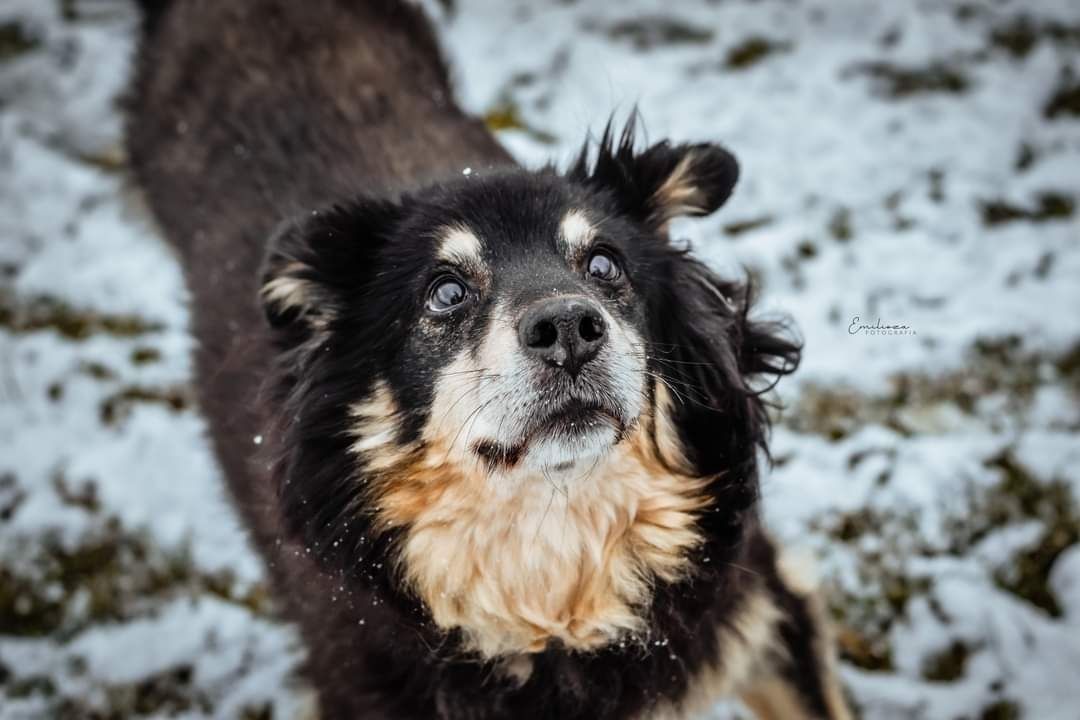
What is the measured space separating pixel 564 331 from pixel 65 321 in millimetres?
3573

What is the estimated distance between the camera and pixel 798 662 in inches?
115

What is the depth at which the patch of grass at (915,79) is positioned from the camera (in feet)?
16.6

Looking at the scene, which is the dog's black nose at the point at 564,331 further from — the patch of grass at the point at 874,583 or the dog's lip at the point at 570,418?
Result: the patch of grass at the point at 874,583

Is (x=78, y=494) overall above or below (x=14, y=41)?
below

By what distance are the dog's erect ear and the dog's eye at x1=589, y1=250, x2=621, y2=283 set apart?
10.8 inches

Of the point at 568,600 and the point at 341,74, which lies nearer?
the point at 568,600

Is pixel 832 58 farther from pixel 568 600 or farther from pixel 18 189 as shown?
pixel 18 189

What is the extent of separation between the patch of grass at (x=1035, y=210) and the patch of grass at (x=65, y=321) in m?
4.38

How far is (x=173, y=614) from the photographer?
363cm

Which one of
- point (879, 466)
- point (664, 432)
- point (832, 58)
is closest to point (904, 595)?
point (879, 466)

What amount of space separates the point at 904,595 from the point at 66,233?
479 cm

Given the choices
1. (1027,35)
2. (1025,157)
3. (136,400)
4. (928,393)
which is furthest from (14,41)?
(1027,35)

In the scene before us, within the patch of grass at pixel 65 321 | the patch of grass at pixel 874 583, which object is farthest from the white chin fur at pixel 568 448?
the patch of grass at pixel 65 321

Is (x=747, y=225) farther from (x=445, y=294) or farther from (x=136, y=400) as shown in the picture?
(x=136, y=400)
